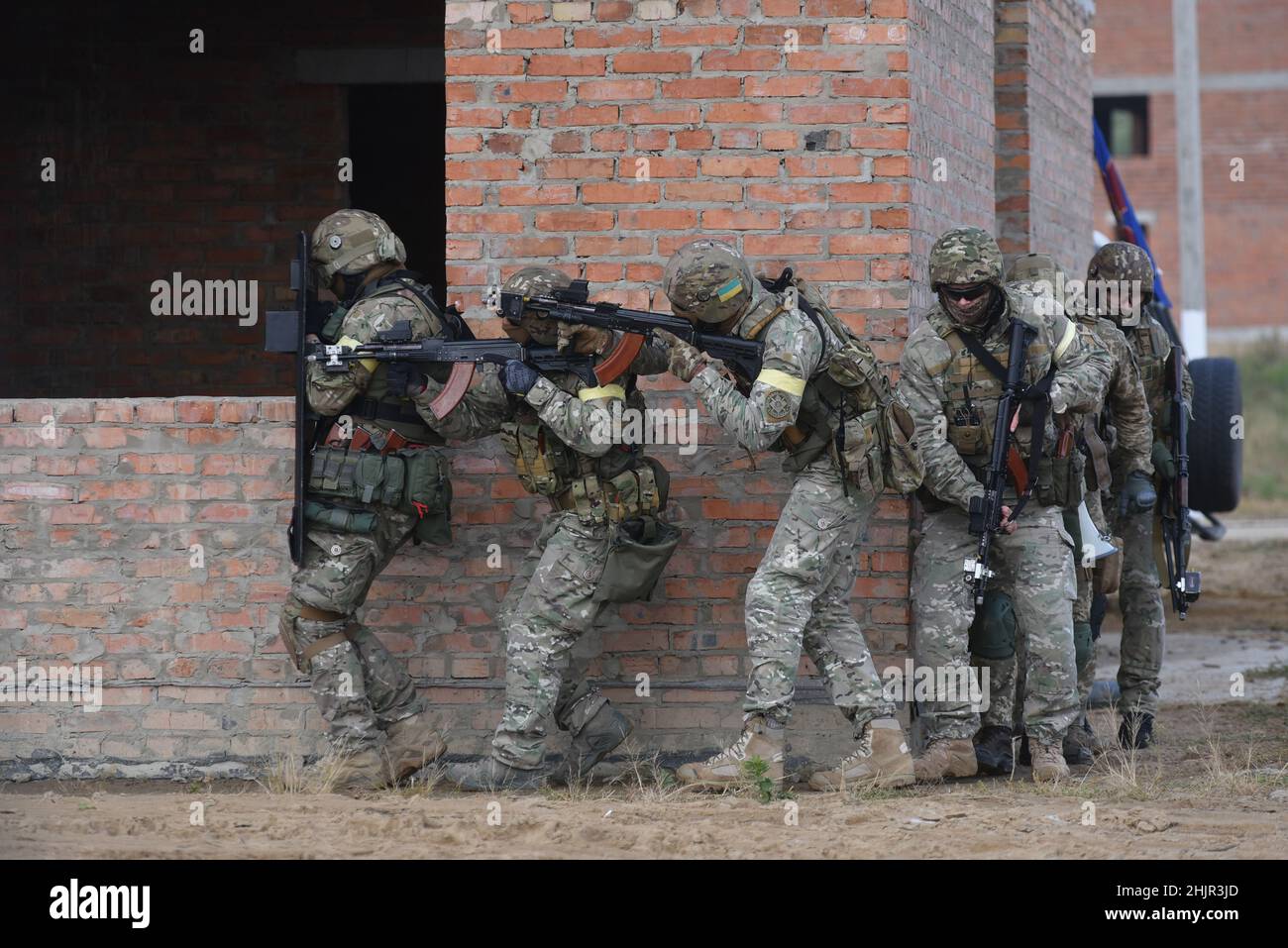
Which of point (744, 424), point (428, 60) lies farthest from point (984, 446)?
point (428, 60)

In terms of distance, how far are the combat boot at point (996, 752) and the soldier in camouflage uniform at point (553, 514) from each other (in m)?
1.55

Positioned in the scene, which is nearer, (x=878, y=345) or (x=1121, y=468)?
(x=878, y=345)

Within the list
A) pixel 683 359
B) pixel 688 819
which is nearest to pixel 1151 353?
pixel 683 359

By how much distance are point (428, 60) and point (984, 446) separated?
424 centimetres

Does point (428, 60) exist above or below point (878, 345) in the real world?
above

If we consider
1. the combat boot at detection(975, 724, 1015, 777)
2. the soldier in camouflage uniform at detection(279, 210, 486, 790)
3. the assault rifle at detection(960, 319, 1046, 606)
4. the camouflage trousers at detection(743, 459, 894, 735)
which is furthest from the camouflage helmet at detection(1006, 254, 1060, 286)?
the soldier in camouflage uniform at detection(279, 210, 486, 790)

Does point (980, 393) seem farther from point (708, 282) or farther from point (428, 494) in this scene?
point (428, 494)

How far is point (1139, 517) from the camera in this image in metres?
6.73

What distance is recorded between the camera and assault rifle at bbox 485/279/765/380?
5.27 meters

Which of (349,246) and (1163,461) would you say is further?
(1163,461)

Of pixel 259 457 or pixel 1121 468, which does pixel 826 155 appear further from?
pixel 259 457

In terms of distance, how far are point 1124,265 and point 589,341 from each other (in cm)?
247

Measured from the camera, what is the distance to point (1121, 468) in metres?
6.50

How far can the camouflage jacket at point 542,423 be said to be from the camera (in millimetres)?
5387
